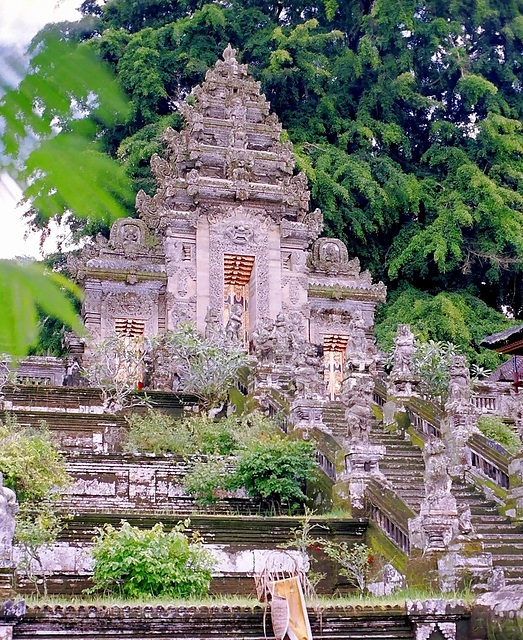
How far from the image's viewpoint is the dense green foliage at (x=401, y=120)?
31875 millimetres

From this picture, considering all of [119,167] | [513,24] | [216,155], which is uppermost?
[513,24]

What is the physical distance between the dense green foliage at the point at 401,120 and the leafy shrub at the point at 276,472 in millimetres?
16214

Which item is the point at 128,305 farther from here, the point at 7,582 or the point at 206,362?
the point at 7,582

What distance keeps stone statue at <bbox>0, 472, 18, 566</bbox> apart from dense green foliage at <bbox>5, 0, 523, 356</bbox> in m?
20.6

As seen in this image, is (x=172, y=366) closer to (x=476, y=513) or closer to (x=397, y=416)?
(x=397, y=416)

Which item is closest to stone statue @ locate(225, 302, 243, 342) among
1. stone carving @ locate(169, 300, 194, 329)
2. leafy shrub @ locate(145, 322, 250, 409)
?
stone carving @ locate(169, 300, 194, 329)

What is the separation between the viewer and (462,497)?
1412 centimetres

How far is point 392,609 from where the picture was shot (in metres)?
9.62

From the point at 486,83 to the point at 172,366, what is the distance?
18539 mm

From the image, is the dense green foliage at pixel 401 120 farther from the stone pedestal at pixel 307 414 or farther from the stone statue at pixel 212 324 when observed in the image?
the stone pedestal at pixel 307 414

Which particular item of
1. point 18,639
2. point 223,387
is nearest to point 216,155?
point 223,387

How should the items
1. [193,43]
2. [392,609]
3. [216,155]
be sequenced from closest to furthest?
[392,609], [216,155], [193,43]

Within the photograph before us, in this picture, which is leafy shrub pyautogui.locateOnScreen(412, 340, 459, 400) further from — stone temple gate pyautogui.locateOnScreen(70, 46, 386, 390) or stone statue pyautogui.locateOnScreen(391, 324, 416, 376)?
stone temple gate pyautogui.locateOnScreen(70, 46, 386, 390)

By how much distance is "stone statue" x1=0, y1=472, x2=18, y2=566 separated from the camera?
983cm
